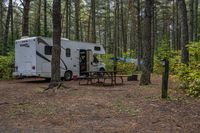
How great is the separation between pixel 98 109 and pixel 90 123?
1.52 meters

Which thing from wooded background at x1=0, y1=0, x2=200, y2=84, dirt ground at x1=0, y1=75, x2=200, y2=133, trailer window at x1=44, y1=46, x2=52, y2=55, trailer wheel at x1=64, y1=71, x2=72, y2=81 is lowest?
dirt ground at x1=0, y1=75, x2=200, y2=133

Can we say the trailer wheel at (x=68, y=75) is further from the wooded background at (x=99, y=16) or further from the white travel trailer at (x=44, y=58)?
the wooded background at (x=99, y=16)

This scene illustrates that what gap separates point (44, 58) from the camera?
56.4 ft

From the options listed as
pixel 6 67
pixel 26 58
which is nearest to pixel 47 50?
pixel 26 58

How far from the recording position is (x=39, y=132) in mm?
5582

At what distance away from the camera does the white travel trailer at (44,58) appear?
55.3ft

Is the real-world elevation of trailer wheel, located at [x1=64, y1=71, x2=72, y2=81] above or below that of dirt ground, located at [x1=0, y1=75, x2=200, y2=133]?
above

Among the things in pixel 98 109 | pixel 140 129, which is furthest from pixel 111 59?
pixel 140 129

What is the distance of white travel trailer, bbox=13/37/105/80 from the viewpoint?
16.9 m

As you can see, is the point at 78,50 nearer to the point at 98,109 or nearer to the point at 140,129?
the point at 98,109

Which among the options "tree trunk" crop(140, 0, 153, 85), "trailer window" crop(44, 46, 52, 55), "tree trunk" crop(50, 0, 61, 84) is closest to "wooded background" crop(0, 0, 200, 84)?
"tree trunk" crop(140, 0, 153, 85)

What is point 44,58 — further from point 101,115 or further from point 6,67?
point 101,115

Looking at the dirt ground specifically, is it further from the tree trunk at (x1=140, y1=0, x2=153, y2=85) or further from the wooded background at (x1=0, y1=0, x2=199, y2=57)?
the wooded background at (x1=0, y1=0, x2=199, y2=57)

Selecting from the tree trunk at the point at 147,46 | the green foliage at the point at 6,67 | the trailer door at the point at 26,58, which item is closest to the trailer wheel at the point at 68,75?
the trailer door at the point at 26,58
